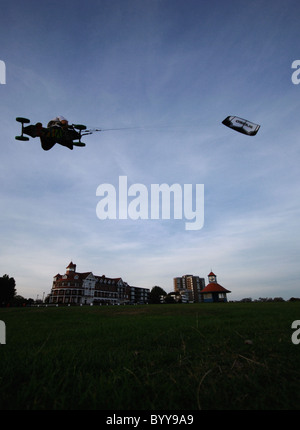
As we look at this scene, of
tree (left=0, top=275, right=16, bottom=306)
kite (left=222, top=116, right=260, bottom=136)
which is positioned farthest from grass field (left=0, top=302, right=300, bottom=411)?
tree (left=0, top=275, right=16, bottom=306)

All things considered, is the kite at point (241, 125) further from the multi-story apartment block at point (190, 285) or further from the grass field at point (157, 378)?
the multi-story apartment block at point (190, 285)

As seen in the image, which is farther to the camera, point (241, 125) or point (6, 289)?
point (6, 289)

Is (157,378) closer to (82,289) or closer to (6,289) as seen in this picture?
(6,289)

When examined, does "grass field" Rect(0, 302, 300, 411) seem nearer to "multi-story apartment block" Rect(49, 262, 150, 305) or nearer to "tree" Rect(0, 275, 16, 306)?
"tree" Rect(0, 275, 16, 306)

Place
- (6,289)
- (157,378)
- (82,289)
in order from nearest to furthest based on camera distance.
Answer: (157,378)
(6,289)
(82,289)

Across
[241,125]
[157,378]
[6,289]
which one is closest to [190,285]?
[6,289]

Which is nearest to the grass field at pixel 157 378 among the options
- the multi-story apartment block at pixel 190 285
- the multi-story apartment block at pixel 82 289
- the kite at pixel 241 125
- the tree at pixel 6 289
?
the kite at pixel 241 125
